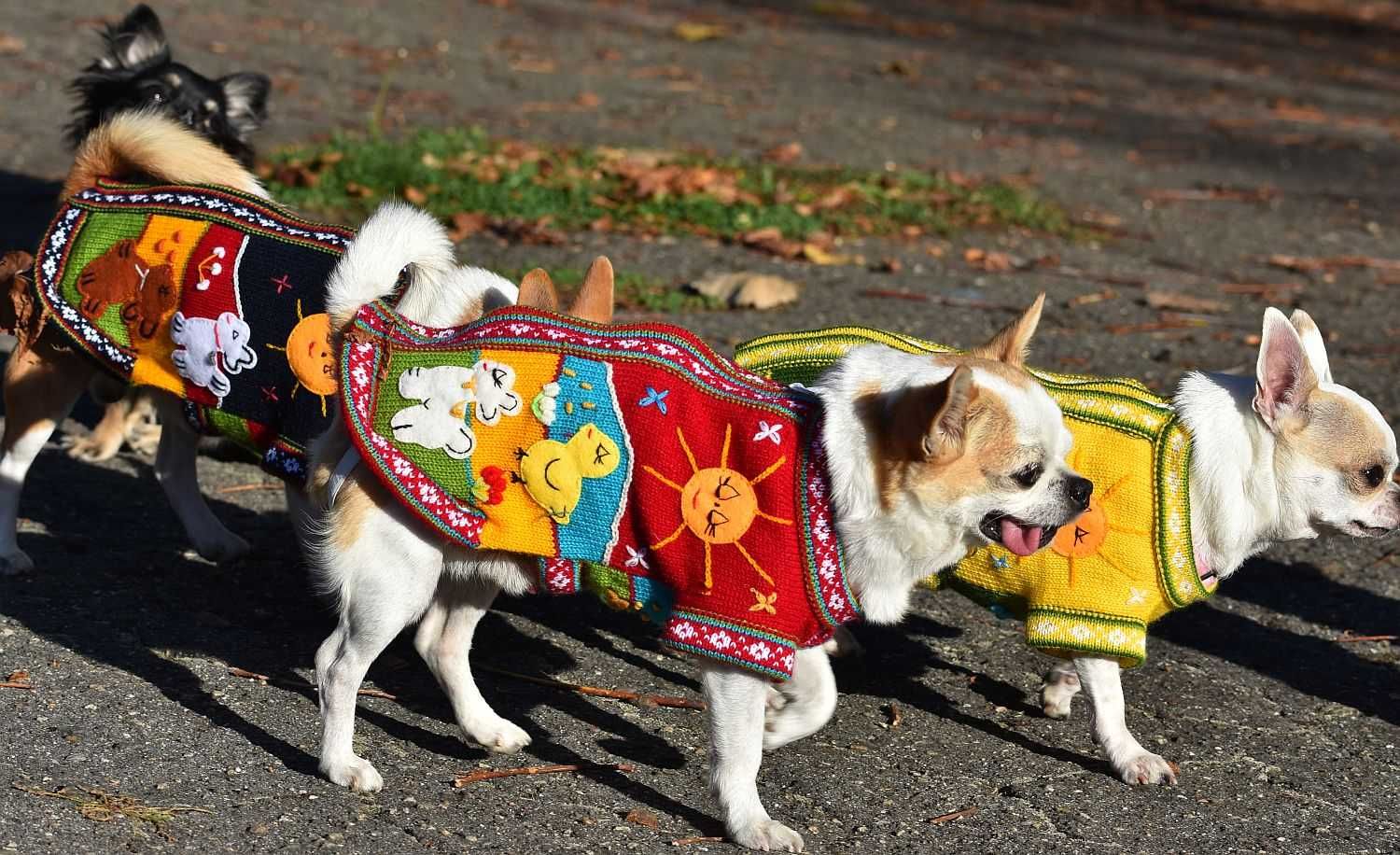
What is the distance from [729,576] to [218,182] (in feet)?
8.18

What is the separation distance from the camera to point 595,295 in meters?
4.13

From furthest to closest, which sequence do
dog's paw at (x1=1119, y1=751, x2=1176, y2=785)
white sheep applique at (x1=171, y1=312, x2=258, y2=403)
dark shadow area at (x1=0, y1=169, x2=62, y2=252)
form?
dark shadow area at (x1=0, y1=169, x2=62, y2=252)
white sheep applique at (x1=171, y1=312, x2=258, y2=403)
dog's paw at (x1=1119, y1=751, x2=1176, y2=785)

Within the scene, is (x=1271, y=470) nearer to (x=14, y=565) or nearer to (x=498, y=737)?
(x=498, y=737)

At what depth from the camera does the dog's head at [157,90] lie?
6.36 metres

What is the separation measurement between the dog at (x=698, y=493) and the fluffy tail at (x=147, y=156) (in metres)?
1.52

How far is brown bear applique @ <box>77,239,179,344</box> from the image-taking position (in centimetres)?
443

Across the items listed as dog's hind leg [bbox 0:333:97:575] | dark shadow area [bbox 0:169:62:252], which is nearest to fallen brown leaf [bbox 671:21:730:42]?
dark shadow area [bbox 0:169:62:252]

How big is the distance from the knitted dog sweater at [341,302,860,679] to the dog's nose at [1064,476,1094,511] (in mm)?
548

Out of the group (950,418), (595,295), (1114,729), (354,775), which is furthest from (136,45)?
(1114,729)

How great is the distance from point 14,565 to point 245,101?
274 cm

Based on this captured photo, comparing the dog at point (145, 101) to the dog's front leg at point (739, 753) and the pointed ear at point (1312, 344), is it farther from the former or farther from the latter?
the pointed ear at point (1312, 344)

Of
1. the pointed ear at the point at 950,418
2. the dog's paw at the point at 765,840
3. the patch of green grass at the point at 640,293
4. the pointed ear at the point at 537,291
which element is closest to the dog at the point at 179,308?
the pointed ear at the point at 537,291

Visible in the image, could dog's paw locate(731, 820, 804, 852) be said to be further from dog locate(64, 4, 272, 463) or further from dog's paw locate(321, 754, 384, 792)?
dog locate(64, 4, 272, 463)

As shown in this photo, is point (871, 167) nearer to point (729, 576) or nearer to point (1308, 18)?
point (729, 576)
